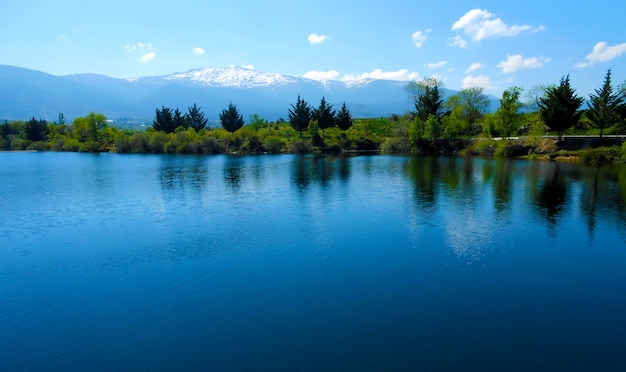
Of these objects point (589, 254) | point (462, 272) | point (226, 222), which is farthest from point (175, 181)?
point (589, 254)

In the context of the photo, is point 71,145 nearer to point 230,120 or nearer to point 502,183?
point 230,120

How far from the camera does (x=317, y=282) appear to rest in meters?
20.4

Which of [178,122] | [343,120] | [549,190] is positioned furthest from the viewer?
[178,122]

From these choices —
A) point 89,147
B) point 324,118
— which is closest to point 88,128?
point 89,147

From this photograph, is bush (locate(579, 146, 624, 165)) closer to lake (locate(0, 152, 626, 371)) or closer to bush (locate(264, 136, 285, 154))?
lake (locate(0, 152, 626, 371))

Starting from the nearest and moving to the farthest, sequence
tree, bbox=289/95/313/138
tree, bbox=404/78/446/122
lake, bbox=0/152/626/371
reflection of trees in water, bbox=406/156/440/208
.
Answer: lake, bbox=0/152/626/371
reflection of trees in water, bbox=406/156/440/208
tree, bbox=404/78/446/122
tree, bbox=289/95/313/138

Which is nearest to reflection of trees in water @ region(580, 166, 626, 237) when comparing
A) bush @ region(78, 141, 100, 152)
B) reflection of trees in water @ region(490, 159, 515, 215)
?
reflection of trees in water @ region(490, 159, 515, 215)

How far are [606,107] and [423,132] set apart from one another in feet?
119

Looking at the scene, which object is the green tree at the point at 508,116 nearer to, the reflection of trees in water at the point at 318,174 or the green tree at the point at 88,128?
the reflection of trees in water at the point at 318,174

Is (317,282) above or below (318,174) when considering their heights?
below

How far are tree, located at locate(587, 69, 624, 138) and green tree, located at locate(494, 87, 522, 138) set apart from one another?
13.6 metres

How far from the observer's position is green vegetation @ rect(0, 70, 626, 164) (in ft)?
246

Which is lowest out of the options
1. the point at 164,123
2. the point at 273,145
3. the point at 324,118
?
the point at 273,145

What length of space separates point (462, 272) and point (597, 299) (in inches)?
235
